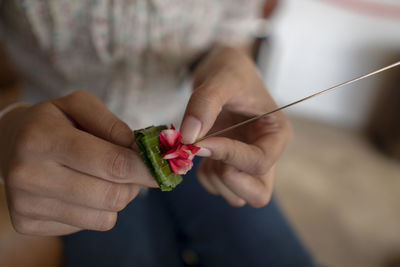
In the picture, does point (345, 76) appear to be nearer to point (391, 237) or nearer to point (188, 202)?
point (391, 237)

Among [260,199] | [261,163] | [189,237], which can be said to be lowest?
[189,237]

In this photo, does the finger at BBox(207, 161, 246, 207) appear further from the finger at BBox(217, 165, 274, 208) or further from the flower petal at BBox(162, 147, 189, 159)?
the flower petal at BBox(162, 147, 189, 159)

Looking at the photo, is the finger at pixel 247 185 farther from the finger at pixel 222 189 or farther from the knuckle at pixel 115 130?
the knuckle at pixel 115 130

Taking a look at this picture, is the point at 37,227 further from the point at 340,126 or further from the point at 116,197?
the point at 340,126

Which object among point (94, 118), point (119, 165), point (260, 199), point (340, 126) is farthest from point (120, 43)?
point (340, 126)

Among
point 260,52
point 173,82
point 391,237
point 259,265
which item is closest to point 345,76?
point 260,52

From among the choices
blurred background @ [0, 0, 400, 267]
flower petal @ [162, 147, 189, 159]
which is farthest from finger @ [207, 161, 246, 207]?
blurred background @ [0, 0, 400, 267]
